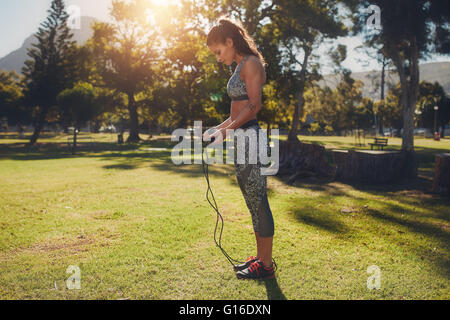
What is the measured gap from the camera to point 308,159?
10.5 metres

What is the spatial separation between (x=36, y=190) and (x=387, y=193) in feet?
30.2

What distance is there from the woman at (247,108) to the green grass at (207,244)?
1.16 feet

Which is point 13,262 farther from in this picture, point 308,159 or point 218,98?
point 218,98

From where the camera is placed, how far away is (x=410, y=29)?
11836 millimetres

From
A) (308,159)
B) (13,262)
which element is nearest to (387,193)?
(308,159)

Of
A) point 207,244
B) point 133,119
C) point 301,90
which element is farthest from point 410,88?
point 133,119

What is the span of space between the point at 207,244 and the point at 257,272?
1.15 metres

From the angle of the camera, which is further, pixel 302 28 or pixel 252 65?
pixel 302 28

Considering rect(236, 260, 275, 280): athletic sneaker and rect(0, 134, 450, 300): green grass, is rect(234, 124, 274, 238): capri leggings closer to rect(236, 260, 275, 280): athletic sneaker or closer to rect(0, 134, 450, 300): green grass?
rect(236, 260, 275, 280): athletic sneaker

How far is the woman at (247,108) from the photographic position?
2.90 m

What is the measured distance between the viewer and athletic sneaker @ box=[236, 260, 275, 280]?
3160mm

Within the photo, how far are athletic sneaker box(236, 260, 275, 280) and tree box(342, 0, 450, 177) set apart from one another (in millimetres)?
12069

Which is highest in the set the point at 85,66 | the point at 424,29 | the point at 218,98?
the point at 85,66

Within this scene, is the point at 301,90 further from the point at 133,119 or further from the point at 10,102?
the point at 10,102
